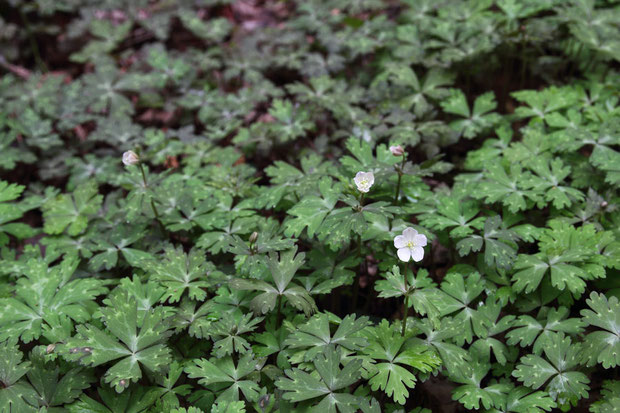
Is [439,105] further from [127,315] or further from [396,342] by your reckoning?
[127,315]

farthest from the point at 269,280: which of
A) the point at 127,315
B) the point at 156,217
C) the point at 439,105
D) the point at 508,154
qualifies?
the point at 439,105

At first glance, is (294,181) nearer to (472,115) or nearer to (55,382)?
(472,115)

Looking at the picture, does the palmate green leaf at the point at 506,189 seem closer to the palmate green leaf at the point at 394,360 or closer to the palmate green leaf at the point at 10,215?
the palmate green leaf at the point at 394,360

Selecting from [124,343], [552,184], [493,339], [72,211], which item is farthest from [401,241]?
[72,211]

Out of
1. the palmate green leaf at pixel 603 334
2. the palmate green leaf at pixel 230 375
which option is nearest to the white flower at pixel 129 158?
the palmate green leaf at pixel 230 375

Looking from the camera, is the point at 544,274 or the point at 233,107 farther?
the point at 233,107

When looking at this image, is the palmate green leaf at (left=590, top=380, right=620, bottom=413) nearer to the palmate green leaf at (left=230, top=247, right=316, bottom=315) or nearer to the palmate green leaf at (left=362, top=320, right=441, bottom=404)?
the palmate green leaf at (left=362, top=320, right=441, bottom=404)
